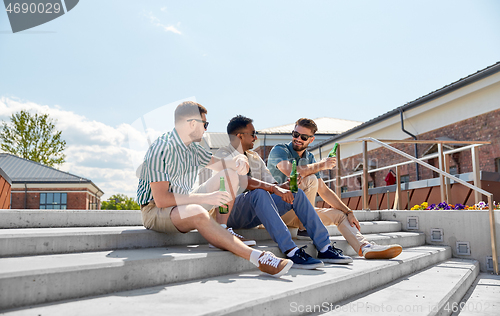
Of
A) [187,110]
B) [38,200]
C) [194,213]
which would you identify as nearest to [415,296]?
[194,213]

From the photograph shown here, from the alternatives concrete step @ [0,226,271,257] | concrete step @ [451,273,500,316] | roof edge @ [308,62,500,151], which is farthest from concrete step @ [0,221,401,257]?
roof edge @ [308,62,500,151]

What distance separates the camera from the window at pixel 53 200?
1257 inches

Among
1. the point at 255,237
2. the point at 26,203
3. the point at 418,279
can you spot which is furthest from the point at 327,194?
the point at 26,203

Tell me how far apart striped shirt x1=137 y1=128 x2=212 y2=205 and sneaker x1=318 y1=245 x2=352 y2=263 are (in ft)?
4.06

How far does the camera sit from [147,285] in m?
1.95

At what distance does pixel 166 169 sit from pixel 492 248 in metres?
3.60

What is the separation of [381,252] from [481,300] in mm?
815

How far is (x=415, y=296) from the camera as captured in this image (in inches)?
93.4

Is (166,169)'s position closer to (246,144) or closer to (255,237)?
(246,144)

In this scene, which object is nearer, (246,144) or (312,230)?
(312,230)

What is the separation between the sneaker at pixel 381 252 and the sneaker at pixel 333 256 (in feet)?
1.15

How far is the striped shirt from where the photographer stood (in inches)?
95.9

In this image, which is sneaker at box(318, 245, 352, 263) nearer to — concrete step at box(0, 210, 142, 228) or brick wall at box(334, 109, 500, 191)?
concrete step at box(0, 210, 142, 228)

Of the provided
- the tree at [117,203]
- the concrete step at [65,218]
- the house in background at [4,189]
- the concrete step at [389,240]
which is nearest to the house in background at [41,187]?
the tree at [117,203]
